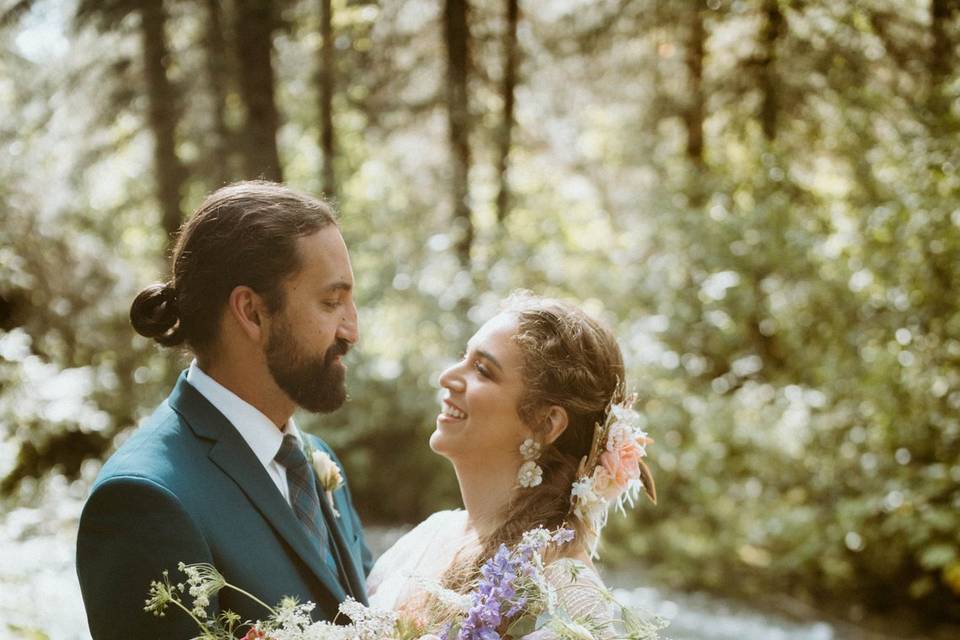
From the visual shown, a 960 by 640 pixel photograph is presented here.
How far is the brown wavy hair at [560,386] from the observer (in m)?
2.66

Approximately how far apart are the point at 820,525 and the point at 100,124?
371 inches

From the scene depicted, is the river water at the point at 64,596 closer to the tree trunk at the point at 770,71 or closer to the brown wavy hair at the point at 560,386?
the brown wavy hair at the point at 560,386

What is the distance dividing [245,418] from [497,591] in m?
0.88

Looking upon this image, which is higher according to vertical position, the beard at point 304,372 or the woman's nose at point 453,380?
the beard at point 304,372

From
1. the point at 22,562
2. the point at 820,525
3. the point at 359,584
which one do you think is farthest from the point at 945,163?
the point at 22,562

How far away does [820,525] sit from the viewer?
7363mm

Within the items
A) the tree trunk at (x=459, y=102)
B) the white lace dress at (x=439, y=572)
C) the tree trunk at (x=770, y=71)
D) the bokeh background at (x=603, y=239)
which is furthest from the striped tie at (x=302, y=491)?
the tree trunk at (x=770, y=71)

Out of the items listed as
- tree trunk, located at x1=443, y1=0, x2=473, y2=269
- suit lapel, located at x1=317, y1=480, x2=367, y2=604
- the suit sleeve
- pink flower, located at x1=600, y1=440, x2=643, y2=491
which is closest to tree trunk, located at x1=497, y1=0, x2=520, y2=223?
tree trunk, located at x1=443, y1=0, x2=473, y2=269

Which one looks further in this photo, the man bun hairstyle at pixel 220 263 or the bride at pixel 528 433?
the bride at pixel 528 433

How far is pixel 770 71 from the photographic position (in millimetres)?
11133

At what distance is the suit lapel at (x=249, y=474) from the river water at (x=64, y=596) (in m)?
0.82

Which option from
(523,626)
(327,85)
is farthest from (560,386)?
(327,85)

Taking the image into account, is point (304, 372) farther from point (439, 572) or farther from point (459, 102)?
point (459, 102)

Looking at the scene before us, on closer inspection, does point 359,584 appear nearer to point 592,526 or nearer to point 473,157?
point 592,526
